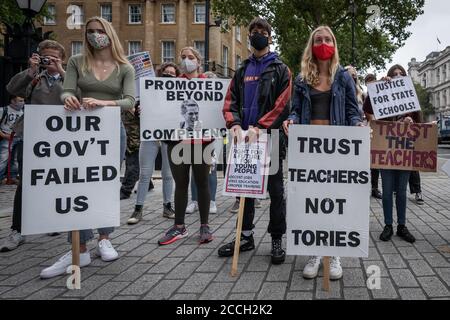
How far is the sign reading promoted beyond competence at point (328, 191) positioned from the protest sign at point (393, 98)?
2167 mm

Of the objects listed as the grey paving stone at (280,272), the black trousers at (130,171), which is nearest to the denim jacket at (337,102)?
the grey paving stone at (280,272)

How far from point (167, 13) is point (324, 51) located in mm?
35343

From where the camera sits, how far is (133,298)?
9.86 feet

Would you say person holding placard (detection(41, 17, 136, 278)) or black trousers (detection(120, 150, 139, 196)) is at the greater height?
person holding placard (detection(41, 17, 136, 278))

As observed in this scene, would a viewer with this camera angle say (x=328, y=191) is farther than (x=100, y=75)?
No

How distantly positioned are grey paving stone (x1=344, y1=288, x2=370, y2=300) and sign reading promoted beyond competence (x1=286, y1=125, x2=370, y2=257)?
26 centimetres

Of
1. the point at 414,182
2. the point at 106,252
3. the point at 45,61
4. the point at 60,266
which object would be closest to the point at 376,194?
the point at 414,182

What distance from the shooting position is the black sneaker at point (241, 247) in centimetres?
399

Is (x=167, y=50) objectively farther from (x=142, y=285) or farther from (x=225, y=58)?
(x=142, y=285)

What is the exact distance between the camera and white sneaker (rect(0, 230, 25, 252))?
4.31 metres

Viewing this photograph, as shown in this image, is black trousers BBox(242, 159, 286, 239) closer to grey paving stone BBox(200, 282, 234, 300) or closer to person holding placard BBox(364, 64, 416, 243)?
grey paving stone BBox(200, 282, 234, 300)

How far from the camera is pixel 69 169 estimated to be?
3.38 m

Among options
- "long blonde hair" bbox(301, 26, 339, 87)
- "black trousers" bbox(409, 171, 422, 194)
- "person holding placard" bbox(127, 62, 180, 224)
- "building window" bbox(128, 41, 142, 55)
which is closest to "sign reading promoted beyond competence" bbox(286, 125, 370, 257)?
"long blonde hair" bbox(301, 26, 339, 87)

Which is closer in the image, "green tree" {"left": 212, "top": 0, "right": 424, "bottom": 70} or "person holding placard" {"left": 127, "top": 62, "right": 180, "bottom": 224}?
"person holding placard" {"left": 127, "top": 62, "right": 180, "bottom": 224}
